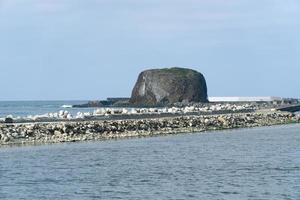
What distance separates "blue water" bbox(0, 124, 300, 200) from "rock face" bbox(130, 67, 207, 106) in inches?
4958

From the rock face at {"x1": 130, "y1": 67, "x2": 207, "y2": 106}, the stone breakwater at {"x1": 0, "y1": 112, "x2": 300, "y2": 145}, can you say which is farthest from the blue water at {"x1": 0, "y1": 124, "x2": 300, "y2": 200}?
the rock face at {"x1": 130, "y1": 67, "x2": 207, "y2": 106}

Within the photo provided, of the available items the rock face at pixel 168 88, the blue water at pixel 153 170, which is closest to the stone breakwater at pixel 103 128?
the blue water at pixel 153 170

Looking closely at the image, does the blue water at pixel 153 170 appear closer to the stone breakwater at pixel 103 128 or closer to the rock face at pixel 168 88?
the stone breakwater at pixel 103 128

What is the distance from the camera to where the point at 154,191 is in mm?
28562

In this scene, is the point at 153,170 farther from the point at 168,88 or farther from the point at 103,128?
the point at 168,88

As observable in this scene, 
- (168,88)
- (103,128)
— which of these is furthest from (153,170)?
(168,88)

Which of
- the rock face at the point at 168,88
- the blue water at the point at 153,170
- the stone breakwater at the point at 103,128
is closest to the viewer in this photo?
the blue water at the point at 153,170

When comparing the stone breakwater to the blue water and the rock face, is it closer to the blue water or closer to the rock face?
the blue water

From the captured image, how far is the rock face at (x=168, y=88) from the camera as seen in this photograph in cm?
17962

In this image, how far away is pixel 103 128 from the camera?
198ft

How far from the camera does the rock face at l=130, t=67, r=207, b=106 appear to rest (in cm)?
17962

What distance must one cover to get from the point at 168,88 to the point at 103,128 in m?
122

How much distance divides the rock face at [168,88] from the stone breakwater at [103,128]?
9760cm

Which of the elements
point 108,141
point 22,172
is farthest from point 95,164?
point 108,141
